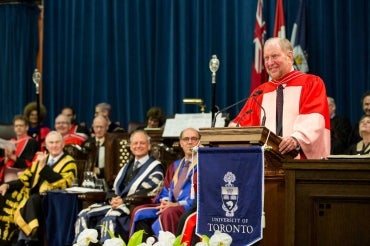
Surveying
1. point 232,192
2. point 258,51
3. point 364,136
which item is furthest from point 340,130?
point 232,192

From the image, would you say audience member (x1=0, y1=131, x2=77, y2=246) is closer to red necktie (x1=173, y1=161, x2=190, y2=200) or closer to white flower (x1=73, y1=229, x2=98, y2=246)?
red necktie (x1=173, y1=161, x2=190, y2=200)

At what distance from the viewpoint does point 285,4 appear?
9469 millimetres

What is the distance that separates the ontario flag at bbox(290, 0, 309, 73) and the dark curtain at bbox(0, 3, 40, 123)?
422cm

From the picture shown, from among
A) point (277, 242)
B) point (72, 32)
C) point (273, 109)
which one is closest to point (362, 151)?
point (273, 109)

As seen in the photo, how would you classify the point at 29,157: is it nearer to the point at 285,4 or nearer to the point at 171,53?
the point at 171,53

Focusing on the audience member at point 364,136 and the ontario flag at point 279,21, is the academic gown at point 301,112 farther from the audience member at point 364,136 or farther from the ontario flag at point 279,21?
the ontario flag at point 279,21

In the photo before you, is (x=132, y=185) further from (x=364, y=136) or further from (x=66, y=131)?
(x=66, y=131)

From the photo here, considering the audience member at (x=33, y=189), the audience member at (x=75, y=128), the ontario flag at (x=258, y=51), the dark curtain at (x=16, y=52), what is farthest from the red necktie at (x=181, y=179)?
the dark curtain at (x=16, y=52)

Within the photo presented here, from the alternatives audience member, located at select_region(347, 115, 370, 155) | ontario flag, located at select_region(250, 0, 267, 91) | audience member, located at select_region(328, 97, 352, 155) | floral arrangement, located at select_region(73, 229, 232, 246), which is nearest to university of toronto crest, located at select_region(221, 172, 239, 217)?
floral arrangement, located at select_region(73, 229, 232, 246)

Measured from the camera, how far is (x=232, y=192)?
14.5 ft

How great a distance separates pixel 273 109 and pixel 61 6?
6.83 meters

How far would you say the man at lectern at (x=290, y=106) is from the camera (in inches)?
182

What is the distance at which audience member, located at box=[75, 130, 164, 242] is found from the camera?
7023mm

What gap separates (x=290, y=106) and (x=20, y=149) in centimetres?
458
